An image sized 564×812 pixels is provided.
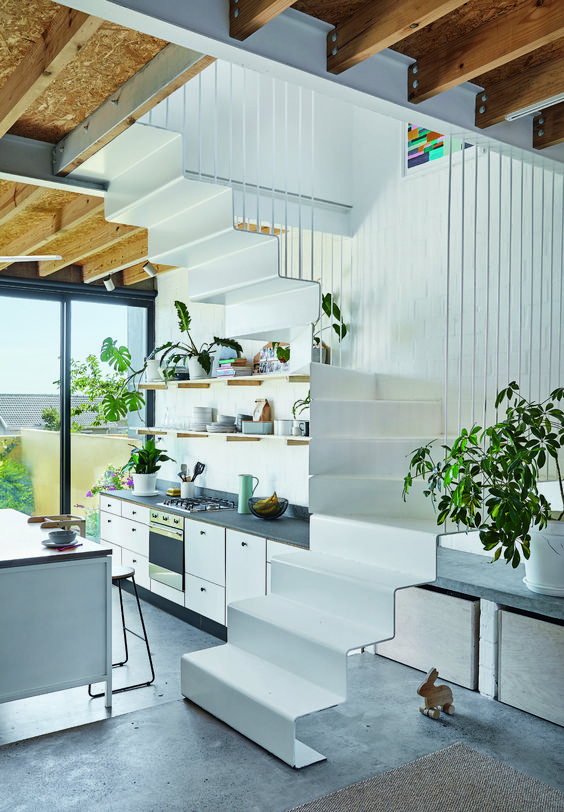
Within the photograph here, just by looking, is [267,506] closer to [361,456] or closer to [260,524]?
[260,524]

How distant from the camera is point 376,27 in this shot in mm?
2148

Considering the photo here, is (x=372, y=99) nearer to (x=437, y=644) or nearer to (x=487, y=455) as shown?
(x=487, y=455)

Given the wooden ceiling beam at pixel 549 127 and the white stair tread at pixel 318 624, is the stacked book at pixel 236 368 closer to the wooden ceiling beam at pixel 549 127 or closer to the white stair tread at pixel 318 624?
the white stair tread at pixel 318 624

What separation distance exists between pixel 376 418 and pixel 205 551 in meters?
1.72

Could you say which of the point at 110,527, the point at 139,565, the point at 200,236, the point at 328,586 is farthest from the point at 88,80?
the point at 110,527

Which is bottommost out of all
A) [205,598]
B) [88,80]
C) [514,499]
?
[205,598]

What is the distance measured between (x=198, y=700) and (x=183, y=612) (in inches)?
105

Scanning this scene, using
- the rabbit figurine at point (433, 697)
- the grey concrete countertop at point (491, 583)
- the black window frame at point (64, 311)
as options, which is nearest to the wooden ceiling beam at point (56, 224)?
the black window frame at point (64, 311)

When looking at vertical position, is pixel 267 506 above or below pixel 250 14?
below

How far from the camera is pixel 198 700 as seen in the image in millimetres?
2820

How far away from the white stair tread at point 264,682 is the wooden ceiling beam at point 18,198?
279 centimetres

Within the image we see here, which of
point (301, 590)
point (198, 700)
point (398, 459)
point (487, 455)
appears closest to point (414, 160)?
point (398, 459)

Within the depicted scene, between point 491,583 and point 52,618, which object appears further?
point 52,618

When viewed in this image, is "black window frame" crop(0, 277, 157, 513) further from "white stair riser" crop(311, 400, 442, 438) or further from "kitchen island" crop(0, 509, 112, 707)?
"white stair riser" crop(311, 400, 442, 438)
